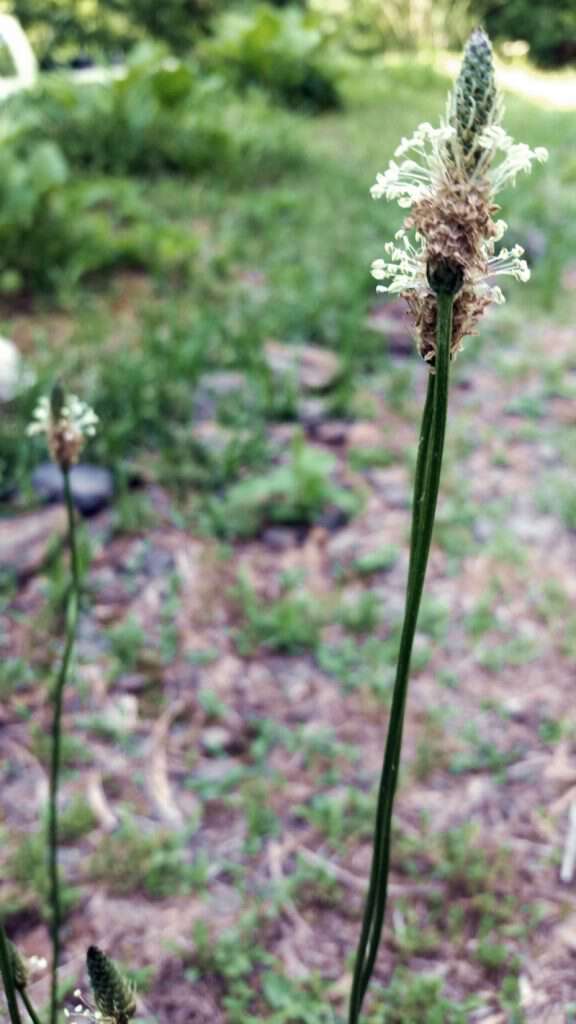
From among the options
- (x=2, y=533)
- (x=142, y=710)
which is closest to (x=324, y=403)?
(x=2, y=533)

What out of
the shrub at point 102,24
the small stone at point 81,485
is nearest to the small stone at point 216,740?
the small stone at point 81,485

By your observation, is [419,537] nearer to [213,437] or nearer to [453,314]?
[453,314]

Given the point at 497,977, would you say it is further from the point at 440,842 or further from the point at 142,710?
the point at 142,710

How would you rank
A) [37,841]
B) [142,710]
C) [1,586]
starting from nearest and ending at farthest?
[37,841] < [142,710] < [1,586]

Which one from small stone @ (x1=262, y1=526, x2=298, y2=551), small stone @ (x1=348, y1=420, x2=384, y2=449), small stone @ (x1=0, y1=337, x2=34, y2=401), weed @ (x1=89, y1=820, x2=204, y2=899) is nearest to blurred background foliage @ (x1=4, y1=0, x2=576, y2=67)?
small stone @ (x1=0, y1=337, x2=34, y2=401)

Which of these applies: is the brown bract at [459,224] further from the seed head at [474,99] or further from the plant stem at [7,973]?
the plant stem at [7,973]
